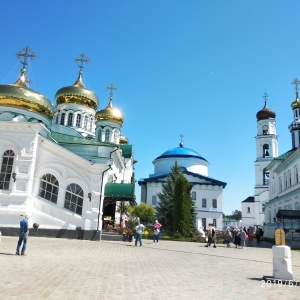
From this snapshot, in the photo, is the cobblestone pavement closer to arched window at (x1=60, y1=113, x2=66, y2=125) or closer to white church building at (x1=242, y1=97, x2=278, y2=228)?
arched window at (x1=60, y1=113, x2=66, y2=125)

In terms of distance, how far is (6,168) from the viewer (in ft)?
62.2

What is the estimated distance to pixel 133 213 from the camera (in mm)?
32375

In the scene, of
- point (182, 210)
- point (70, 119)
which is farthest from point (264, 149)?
point (70, 119)

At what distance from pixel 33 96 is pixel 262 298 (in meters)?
19.7

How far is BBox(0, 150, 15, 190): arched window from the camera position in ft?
61.4

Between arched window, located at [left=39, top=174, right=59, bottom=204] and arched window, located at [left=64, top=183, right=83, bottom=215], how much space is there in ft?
2.38

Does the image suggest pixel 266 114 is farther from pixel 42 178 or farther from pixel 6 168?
pixel 6 168

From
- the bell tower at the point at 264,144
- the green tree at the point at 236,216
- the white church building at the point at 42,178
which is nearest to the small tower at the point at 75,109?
the white church building at the point at 42,178

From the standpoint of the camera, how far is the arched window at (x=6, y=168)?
18.7 m

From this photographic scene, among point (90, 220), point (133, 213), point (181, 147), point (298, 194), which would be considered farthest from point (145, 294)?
point (181, 147)

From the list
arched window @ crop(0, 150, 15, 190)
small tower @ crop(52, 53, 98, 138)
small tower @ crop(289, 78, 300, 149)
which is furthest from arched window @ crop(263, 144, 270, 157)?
arched window @ crop(0, 150, 15, 190)

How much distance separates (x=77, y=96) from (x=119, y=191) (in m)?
12.3

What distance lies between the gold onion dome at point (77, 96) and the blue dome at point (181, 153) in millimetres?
23407

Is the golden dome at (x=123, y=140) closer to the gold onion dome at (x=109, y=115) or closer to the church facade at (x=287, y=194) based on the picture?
the gold onion dome at (x=109, y=115)
